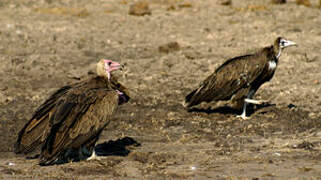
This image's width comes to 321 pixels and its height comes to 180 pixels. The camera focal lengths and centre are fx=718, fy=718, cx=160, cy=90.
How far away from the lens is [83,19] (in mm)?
22094

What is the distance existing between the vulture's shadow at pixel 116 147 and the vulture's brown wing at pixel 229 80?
85.2 inches

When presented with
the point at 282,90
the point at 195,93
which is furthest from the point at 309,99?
the point at 195,93

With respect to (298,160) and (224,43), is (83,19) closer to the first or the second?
(224,43)

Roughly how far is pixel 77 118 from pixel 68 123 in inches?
6.5

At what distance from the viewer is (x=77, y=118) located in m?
8.79

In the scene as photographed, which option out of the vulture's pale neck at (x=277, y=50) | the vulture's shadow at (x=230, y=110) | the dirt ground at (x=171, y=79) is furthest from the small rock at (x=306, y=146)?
the vulture's pale neck at (x=277, y=50)

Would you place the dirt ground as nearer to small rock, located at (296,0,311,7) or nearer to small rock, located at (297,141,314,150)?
small rock, located at (297,141,314,150)

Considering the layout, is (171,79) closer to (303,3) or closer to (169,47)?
(169,47)

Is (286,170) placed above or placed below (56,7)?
below

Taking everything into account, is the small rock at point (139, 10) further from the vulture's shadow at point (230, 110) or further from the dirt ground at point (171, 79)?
the vulture's shadow at point (230, 110)

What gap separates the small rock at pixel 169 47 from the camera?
17172mm

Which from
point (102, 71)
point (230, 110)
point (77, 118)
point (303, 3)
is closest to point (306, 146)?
point (102, 71)

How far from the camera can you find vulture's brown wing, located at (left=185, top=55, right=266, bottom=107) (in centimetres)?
1216

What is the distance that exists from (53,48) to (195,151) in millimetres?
8723
